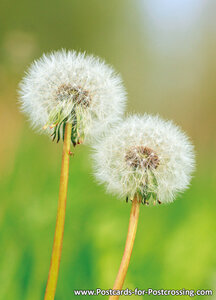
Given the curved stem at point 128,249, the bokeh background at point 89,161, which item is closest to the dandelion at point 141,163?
the curved stem at point 128,249

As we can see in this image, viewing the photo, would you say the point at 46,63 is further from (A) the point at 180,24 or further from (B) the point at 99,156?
(A) the point at 180,24

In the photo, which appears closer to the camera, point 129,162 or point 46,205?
point 129,162

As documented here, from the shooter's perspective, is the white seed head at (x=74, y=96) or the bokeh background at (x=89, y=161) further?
the bokeh background at (x=89, y=161)

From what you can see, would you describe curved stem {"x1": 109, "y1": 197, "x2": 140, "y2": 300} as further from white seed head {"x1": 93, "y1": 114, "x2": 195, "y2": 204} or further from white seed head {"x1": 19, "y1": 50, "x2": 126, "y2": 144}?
white seed head {"x1": 19, "y1": 50, "x2": 126, "y2": 144}

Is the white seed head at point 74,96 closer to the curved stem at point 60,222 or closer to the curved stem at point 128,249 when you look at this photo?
the curved stem at point 60,222

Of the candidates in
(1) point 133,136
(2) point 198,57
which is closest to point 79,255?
(1) point 133,136

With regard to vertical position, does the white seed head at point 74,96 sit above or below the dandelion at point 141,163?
above

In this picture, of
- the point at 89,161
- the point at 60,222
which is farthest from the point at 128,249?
the point at 89,161
